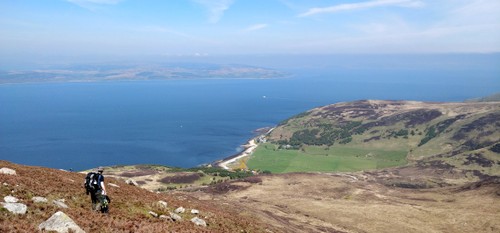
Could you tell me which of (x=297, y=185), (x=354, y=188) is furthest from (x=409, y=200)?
(x=297, y=185)

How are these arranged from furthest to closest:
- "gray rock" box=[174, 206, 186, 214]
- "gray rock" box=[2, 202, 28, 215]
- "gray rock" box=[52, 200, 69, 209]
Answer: "gray rock" box=[174, 206, 186, 214] < "gray rock" box=[52, 200, 69, 209] < "gray rock" box=[2, 202, 28, 215]

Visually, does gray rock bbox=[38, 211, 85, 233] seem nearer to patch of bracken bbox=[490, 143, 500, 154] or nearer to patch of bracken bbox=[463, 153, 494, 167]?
patch of bracken bbox=[463, 153, 494, 167]

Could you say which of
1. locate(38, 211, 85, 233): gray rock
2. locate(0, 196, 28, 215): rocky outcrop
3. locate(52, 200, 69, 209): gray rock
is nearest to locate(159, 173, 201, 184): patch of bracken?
locate(52, 200, 69, 209): gray rock

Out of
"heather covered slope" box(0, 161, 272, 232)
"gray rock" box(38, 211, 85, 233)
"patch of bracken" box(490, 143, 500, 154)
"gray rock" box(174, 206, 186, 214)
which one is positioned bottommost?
"patch of bracken" box(490, 143, 500, 154)

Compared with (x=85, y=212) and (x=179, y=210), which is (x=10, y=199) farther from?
(x=179, y=210)

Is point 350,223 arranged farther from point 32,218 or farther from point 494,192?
point 32,218

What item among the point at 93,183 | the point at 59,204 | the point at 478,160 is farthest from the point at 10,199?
the point at 478,160
